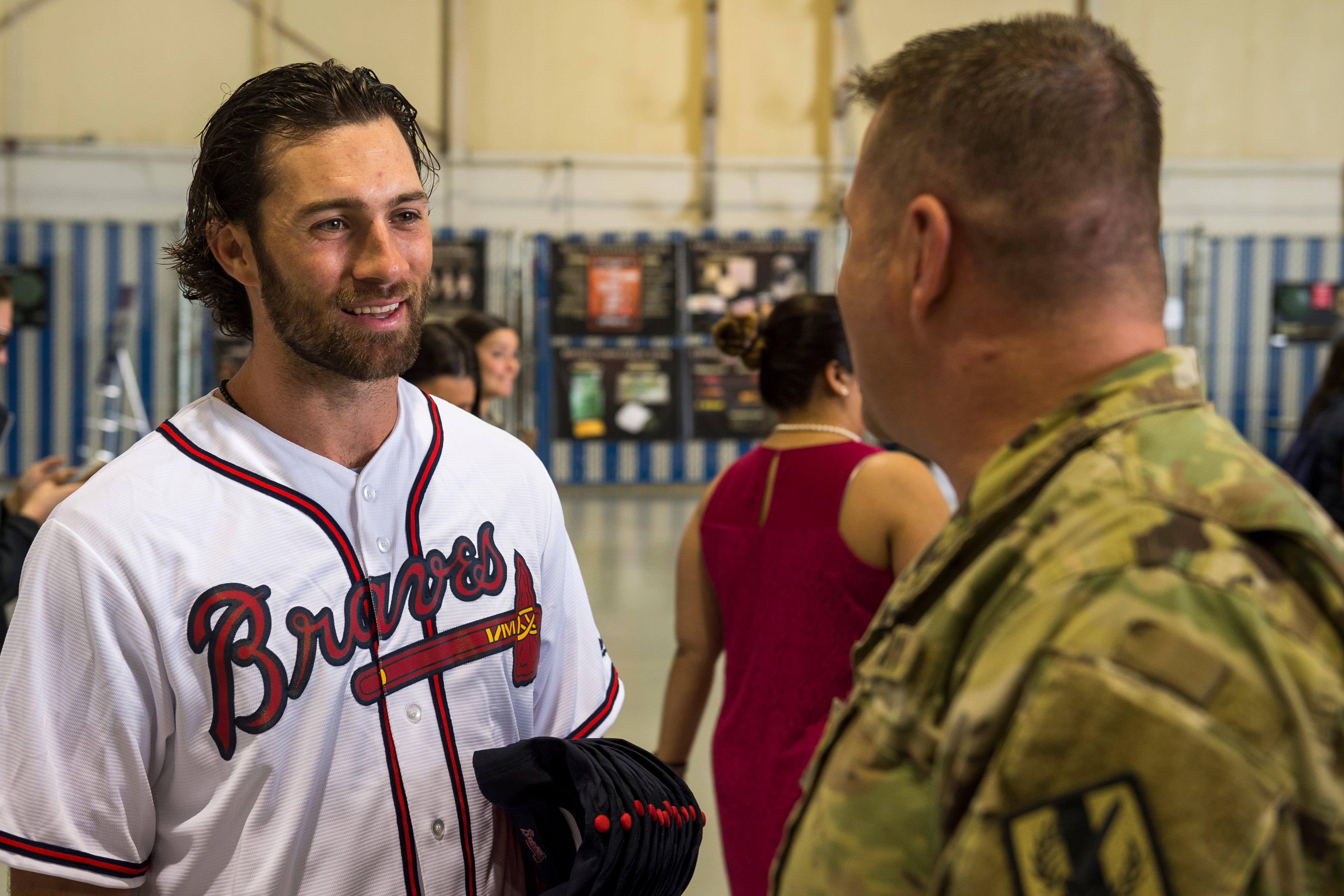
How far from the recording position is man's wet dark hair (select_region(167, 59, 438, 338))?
1404 millimetres

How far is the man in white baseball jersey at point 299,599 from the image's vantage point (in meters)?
1.20

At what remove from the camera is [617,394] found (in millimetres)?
11719

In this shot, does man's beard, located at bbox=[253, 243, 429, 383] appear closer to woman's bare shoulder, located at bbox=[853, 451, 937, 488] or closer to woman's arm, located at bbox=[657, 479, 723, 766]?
woman's bare shoulder, located at bbox=[853, 451, 937, 488]

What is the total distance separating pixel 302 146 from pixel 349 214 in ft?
0.35

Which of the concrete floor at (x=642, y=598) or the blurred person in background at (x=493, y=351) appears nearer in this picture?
the concrete floor at (x=642, y=598)

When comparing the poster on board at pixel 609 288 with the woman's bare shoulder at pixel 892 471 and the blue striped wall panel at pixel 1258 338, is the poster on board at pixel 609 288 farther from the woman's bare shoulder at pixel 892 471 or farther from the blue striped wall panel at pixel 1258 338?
the woman's bare shoulder at pixel 892 471

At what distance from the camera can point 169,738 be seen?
125 cm

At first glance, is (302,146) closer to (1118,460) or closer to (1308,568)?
(1118,460)

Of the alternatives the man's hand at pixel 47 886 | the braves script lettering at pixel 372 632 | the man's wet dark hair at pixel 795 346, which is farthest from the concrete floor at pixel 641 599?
the man's wet dark hair at pixel 795 346

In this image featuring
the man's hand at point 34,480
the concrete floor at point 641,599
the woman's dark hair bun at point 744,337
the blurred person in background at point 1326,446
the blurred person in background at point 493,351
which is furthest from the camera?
the blurred person in background at point 493,351

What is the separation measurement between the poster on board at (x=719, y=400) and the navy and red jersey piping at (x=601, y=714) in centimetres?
1005

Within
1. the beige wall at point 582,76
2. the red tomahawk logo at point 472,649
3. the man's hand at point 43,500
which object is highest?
the beige wall at point 582,76

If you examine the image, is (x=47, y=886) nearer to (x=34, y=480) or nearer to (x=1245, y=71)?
(x=34, y=480)

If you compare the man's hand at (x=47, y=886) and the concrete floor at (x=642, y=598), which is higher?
the man's hand at (x=47, y=886)
